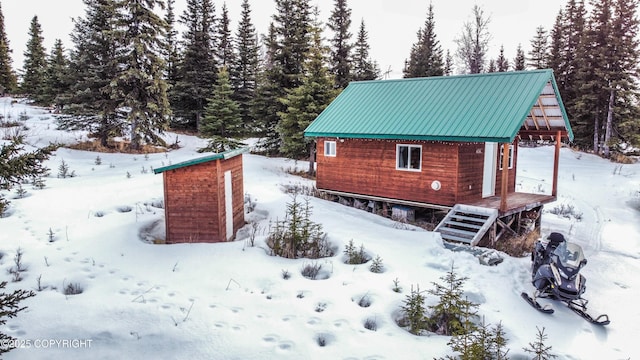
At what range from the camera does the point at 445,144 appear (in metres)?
12.9

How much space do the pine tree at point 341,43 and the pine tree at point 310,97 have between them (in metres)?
7.20

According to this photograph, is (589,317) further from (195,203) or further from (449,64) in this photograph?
(449,64)

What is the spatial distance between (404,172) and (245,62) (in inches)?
1050

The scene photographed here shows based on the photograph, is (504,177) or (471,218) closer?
(504,177)

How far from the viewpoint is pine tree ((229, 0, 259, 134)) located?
117 ft

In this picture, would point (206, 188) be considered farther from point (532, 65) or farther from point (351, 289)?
point (532, 65)

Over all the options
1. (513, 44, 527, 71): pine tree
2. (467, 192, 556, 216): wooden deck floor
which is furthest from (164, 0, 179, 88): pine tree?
(513, 44, 527, 71): pine tree

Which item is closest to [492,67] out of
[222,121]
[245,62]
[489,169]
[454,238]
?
[245,62]

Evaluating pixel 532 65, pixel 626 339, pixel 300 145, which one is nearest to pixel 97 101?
pixel 300 145

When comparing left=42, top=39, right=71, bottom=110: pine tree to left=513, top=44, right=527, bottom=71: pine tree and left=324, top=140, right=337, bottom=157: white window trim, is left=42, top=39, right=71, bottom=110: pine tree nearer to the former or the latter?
left=324, top=140, right=337, bottom=157: white window trim

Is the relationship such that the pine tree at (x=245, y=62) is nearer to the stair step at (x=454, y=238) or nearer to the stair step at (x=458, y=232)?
the stair step at (x=458, y=232)

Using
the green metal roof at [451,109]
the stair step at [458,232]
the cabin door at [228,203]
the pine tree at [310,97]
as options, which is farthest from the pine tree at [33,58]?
the stair step at [458,232]

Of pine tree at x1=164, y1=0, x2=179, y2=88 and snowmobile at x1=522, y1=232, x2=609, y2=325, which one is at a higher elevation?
pine tree at x1=164, y1=0, x2=179, y2=88

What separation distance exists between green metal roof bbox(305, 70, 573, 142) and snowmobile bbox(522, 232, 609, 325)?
14.6 feet
